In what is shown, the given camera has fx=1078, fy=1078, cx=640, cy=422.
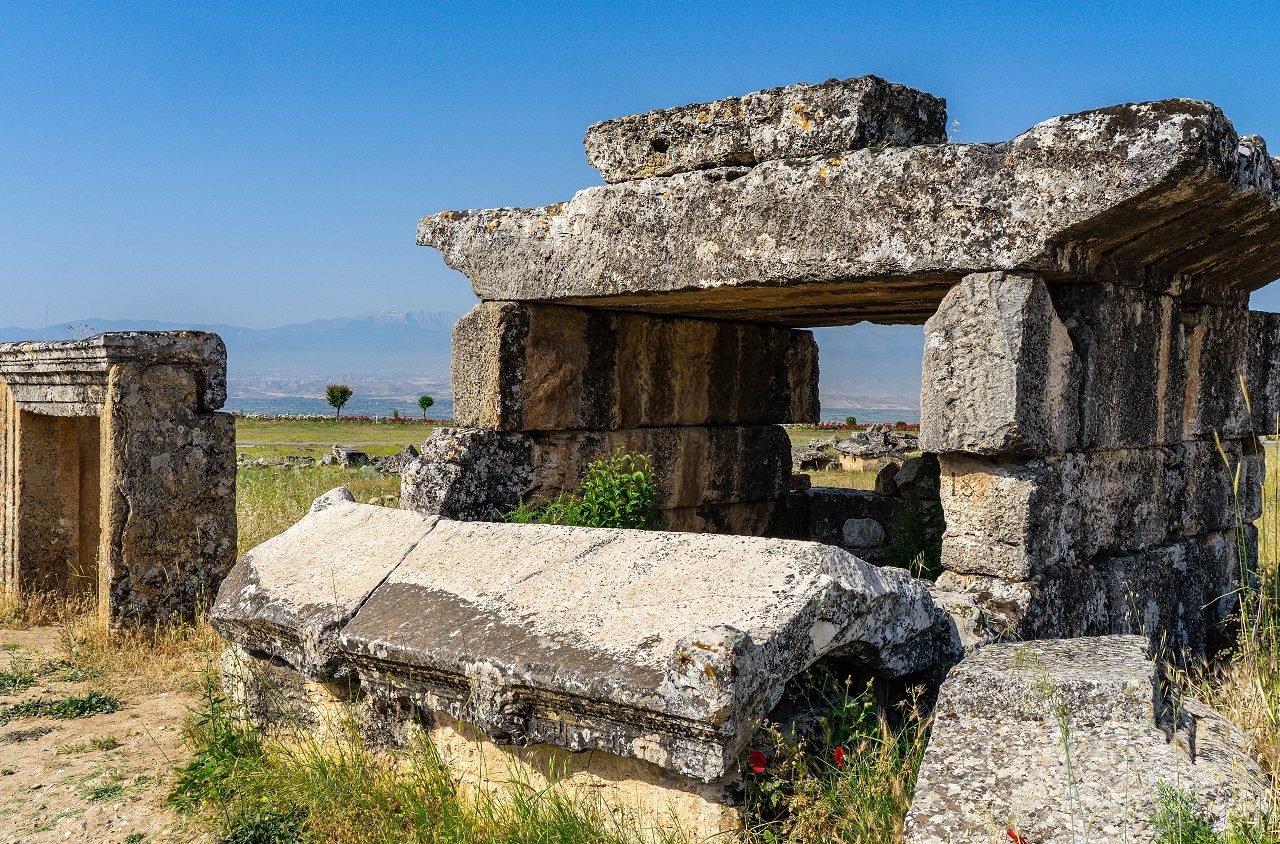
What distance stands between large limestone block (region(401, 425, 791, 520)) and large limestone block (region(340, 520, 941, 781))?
1685 millimetres

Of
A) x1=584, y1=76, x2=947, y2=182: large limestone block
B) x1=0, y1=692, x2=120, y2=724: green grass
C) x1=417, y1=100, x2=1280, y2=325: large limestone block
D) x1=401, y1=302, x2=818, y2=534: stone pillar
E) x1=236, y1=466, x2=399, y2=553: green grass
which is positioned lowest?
x1=0, y1=692, x2=120, y2=724: green grass

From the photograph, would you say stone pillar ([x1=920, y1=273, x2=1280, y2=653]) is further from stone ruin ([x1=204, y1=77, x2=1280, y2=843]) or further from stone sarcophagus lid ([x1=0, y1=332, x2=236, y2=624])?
stone sarcophagus lid ([x1=0, y1=332, x2=236, y2=624])

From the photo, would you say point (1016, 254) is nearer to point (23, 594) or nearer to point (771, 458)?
point (771, 458)

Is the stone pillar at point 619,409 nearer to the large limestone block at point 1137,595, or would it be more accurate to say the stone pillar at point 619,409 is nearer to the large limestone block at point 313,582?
the large limestone block at point 313,582

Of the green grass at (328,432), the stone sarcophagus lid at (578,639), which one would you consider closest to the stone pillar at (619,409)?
the stone sarcophagus lid at (578,639)

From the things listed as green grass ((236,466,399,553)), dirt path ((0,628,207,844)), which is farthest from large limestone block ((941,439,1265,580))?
green grass ((236,466,399,553))

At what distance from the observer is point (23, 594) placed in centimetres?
787

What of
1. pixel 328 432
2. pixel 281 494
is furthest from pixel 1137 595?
pixel 328 432

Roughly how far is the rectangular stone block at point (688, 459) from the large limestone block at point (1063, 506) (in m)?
2.30

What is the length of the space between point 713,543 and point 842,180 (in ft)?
6.48

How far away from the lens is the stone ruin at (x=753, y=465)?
3184 millimetres

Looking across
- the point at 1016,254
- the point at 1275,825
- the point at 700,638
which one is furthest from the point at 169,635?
the point at 1275,825

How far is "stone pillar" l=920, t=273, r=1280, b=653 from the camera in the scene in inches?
178

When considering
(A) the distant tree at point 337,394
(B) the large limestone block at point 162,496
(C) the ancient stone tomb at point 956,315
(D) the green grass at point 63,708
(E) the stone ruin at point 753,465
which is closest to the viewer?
(E) the stone ruin at point 753,465
